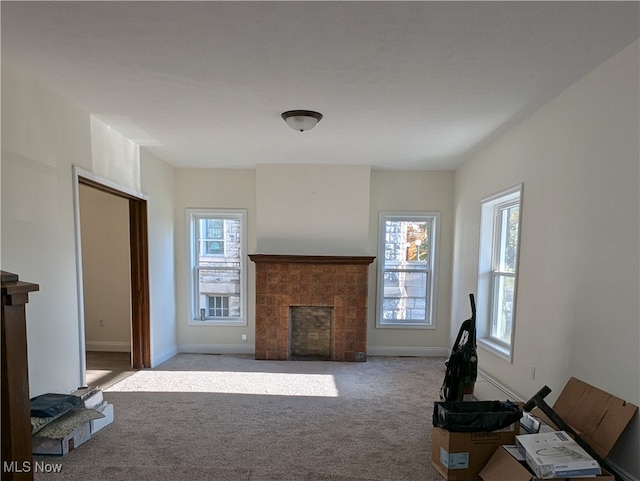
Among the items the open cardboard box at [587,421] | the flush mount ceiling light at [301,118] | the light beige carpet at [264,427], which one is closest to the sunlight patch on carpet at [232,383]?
the light beige carpet at [264,427]

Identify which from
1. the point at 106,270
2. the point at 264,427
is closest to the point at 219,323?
the point at 106,270

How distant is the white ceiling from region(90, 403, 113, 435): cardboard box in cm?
244

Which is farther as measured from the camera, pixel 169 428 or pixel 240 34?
pixel 169 428

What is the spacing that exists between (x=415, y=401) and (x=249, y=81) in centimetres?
317

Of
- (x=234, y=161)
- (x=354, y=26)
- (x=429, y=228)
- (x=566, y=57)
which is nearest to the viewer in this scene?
(x=354, y=26)

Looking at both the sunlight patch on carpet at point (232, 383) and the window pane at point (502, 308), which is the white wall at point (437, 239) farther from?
the sunlight patch on carpet at point (232, 383)

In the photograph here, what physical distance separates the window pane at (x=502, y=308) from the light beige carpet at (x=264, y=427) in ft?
3.00

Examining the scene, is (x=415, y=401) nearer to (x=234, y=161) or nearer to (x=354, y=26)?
(x=354, y=26)

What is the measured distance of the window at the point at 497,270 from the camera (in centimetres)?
353

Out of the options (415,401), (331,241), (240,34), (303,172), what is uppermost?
(240,34)

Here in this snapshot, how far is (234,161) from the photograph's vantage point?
469 cm

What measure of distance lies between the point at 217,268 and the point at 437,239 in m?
3.21

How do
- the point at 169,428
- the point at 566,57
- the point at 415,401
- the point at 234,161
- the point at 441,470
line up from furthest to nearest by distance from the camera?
the point at 234,161 < the point at 415,401 < the point at 169,428 < the point at 441,470 < the point at 566,57

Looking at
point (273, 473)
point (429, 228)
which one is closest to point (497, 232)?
point (429, 228)
